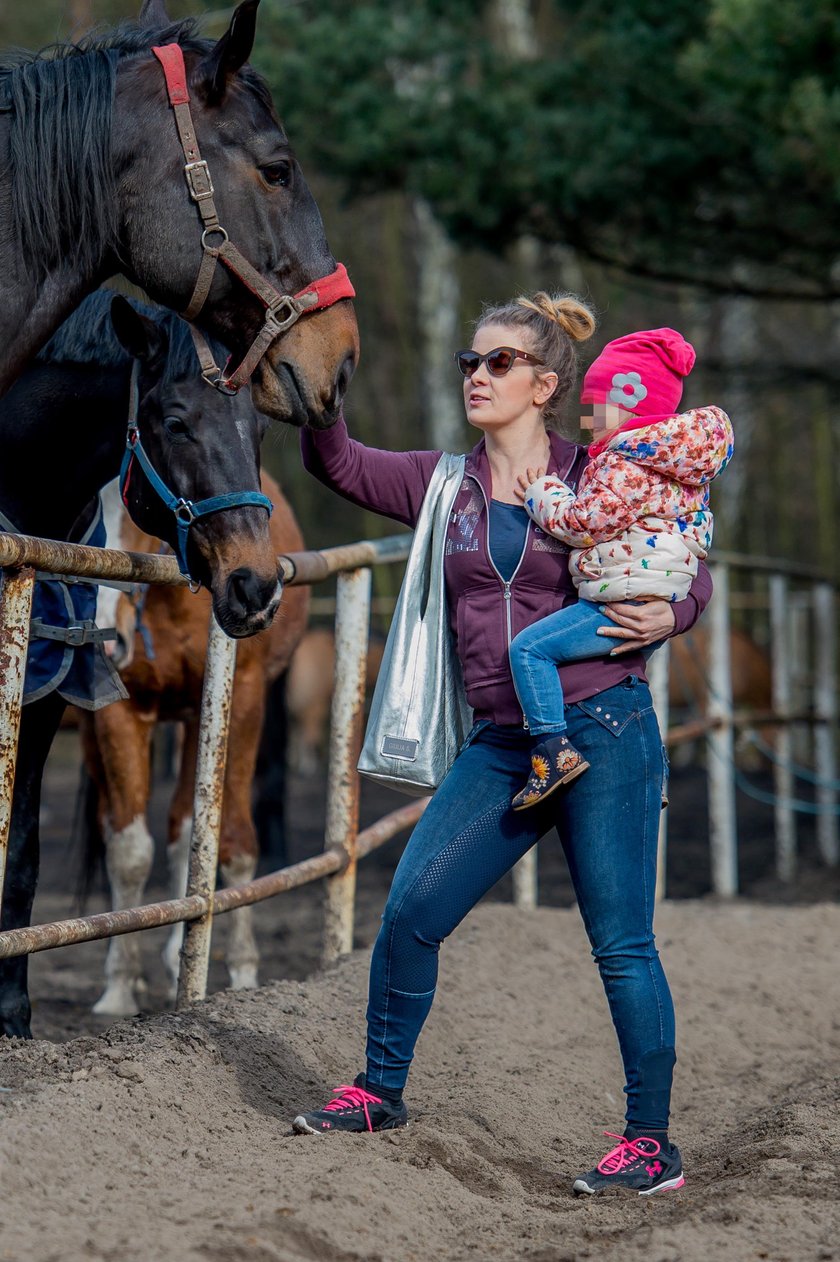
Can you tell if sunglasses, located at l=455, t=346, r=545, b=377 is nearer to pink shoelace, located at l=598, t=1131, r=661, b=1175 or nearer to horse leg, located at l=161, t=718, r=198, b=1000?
pink shoelace, located at l=598, t=1131, r=661, b=1175

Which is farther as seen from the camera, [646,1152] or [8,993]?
[8,993]

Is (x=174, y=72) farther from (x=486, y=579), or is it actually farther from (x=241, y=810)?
(x=241, y=810)

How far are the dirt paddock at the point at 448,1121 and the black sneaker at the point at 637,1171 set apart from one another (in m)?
0.04

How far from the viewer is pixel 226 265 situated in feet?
9.11

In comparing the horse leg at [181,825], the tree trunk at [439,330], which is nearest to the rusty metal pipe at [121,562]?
the horse leg at [181,825]

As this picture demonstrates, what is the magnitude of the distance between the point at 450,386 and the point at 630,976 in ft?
43.8

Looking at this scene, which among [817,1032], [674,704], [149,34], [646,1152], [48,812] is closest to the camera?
[646,1152]

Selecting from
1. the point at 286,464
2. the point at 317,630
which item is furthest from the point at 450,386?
the point at 317,630

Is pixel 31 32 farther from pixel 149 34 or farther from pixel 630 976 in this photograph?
pixel 630 976

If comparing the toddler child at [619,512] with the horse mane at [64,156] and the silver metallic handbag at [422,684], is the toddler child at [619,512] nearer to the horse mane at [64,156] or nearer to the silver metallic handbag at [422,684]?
the silver metallic handbag at [422,684]

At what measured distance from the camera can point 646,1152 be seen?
8.93 feet

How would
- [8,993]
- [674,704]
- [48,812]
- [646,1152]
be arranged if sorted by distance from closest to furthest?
[646,1152] → [8,993] → [48,812] → [674,704]

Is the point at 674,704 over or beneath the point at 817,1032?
over

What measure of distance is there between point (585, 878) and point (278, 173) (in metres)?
1.51
